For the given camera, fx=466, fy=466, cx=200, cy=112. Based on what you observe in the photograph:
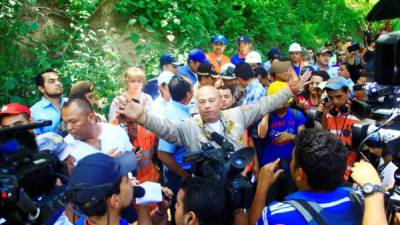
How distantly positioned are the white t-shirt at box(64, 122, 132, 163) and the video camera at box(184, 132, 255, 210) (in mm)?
946

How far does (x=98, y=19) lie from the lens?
8750 mm

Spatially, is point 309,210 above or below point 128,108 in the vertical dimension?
below

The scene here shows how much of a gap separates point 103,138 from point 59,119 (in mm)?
1339

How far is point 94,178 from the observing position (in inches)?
93.4

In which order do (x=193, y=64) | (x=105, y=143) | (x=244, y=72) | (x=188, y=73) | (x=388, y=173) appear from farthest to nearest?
1. (x=188, y=73)
2. (x=193, y=64)
3. (x=244, y=72)
4. (x=105, y=143)
5. (x=388, y=173)

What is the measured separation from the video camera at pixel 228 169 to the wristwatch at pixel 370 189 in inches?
26.0

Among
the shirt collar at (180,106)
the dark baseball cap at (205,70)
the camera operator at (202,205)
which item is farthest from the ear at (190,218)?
the dark baseball cap at (205,70)

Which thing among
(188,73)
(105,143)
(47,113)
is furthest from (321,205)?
(188,73)

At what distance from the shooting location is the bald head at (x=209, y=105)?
3840 millimetres

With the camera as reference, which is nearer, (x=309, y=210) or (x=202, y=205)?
(x=309, y=210)

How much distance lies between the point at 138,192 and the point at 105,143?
3.01 ft

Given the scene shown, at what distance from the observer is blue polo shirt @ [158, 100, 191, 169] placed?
4.12m

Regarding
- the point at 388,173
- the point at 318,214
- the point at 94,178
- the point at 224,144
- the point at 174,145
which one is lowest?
the point at 388,173

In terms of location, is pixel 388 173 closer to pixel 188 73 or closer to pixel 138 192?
pixel 138 192
